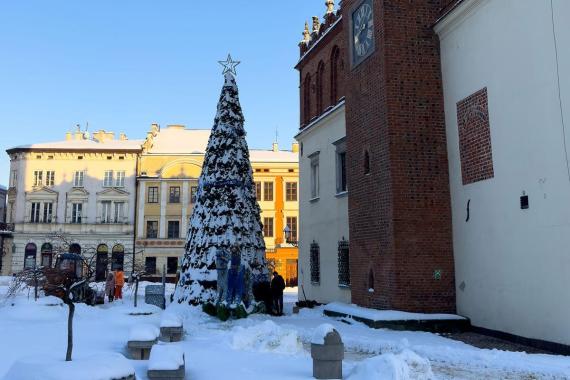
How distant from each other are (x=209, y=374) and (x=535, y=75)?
28.4ft

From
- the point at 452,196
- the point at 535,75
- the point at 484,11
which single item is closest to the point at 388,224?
the point at 452,196

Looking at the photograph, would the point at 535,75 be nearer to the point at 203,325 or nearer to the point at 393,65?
the point at 393,65

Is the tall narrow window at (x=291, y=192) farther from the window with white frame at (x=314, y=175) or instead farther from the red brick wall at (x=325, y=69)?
the window with white frame at (x=314, y=175)

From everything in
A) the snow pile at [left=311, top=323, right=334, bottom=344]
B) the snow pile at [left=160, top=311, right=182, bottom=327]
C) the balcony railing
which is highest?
the balcony railing

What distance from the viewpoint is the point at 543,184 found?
10445 millimetres

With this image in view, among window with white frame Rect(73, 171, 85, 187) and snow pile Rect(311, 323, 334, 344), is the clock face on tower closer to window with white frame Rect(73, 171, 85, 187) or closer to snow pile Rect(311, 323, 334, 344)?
snow pile Rect(311, 323, 334, 344)

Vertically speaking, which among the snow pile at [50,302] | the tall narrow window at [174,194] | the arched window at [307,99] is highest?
the arched window at [307,99]

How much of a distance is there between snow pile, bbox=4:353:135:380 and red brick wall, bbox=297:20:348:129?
16115 millimetres

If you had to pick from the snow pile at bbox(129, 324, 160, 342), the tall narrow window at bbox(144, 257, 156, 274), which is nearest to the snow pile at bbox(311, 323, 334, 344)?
the snow pile at bbox(129, 324, 160, 342)

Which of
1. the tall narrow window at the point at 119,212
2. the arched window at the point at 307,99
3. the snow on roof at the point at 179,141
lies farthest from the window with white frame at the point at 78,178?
the arched window at the point at 307,99

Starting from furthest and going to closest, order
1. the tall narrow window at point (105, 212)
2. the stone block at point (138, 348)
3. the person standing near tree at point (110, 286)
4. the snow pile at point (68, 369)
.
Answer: the tall narrow window at point (105, 212), the person standing near tree at point (110, 286), the stone block at point (138, 348), the snow pile at point (68, 369)

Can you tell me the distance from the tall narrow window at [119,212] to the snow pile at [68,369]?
144 ft

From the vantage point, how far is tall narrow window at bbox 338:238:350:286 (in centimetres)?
1862

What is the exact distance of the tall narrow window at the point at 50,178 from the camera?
1897 inches
